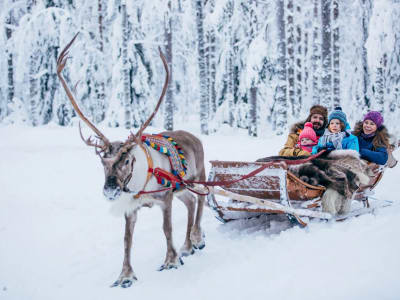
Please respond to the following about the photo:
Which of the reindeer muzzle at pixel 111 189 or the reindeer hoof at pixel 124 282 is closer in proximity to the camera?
the reindeer muzzle at pixel 111 189

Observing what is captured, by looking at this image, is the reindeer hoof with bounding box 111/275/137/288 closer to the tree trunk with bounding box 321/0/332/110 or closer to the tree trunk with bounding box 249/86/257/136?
the tree trunk with bounding box 321/0/332/110

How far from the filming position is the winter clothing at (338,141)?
18.4ft

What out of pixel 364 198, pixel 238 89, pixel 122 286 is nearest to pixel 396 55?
pixel 238 89

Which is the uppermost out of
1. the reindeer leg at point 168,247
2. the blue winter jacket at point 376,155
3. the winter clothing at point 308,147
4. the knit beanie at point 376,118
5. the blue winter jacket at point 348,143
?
the knit beanie at point 376,118

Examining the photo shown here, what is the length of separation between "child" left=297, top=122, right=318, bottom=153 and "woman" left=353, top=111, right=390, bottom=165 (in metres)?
0.78

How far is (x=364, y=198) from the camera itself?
604cm

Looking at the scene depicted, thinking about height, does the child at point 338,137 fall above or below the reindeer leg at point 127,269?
above

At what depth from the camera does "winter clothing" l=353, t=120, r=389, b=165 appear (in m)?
5.88

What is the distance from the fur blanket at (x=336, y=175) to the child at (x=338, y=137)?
46 cm

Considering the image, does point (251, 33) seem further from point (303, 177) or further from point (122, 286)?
point (122, 286)

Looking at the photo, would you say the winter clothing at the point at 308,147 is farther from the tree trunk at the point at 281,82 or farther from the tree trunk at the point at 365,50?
the tree trunk at the point at 365,50

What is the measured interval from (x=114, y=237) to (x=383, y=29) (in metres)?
12.6

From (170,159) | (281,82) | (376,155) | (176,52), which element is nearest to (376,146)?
(376,155)

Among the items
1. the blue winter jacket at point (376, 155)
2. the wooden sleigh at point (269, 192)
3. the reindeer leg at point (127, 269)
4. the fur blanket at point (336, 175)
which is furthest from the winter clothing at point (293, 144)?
the reindeer leg at point (127, 269)
